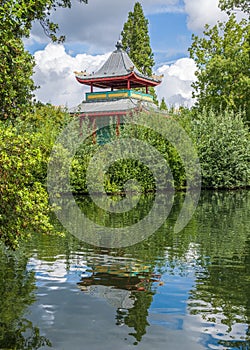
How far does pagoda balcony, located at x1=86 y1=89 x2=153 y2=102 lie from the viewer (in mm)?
38438

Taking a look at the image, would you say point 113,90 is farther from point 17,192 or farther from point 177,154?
point 17,192

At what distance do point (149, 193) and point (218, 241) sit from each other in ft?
58.9

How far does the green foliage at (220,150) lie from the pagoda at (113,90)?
189 inches

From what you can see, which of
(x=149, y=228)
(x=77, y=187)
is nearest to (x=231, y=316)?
(x=149, y=228)

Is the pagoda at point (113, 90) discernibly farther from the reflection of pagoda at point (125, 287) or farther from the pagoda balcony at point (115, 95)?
the reflection of pagoda at point (125, 287)

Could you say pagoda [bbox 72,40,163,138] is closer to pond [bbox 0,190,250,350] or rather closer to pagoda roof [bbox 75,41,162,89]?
pagoda roof [bbox 75,41,162,89]

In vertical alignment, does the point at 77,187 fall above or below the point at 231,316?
above

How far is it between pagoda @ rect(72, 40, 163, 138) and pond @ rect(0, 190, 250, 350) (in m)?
25.5

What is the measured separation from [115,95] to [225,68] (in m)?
11.6

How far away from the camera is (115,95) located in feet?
127

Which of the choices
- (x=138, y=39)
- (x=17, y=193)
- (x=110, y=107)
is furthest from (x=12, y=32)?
(x=138, y=39)

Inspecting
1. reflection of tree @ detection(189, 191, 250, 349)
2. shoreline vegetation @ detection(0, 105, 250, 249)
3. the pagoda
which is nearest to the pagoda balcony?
the pagoda

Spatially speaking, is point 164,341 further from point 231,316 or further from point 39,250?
point 39,250

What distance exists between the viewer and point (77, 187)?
27.2 metres
